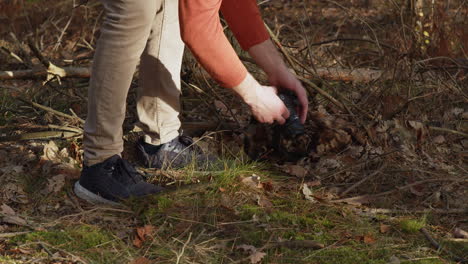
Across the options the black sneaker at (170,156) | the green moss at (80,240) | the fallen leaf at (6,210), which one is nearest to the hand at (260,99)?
the black sneaker at (170,156)

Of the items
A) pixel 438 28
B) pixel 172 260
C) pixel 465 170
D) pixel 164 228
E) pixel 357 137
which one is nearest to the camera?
pixel 172 260

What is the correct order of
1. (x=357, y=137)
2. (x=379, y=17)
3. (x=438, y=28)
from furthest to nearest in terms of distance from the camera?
(x=379, y=17), (x=438, y=28), (x=357, y=137)

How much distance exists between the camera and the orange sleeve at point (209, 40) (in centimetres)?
282

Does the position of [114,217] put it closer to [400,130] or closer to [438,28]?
[400,130]

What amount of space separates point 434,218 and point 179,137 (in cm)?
151

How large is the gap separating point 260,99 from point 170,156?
88 centimetres

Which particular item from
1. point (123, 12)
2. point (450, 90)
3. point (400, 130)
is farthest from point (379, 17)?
point (123, 12)

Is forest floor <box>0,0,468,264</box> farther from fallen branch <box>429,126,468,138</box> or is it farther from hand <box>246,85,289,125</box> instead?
hand <box>246,85,289,125</box>

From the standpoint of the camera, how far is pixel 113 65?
124 inches

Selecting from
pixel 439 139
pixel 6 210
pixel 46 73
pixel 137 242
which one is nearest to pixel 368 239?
pixel 137 242

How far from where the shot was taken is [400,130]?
4.16 m

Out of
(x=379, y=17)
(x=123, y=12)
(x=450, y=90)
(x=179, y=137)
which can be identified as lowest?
(x=379, y=17)

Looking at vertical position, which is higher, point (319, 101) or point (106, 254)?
point (106, 254)

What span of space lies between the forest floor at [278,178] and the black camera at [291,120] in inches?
3.2
